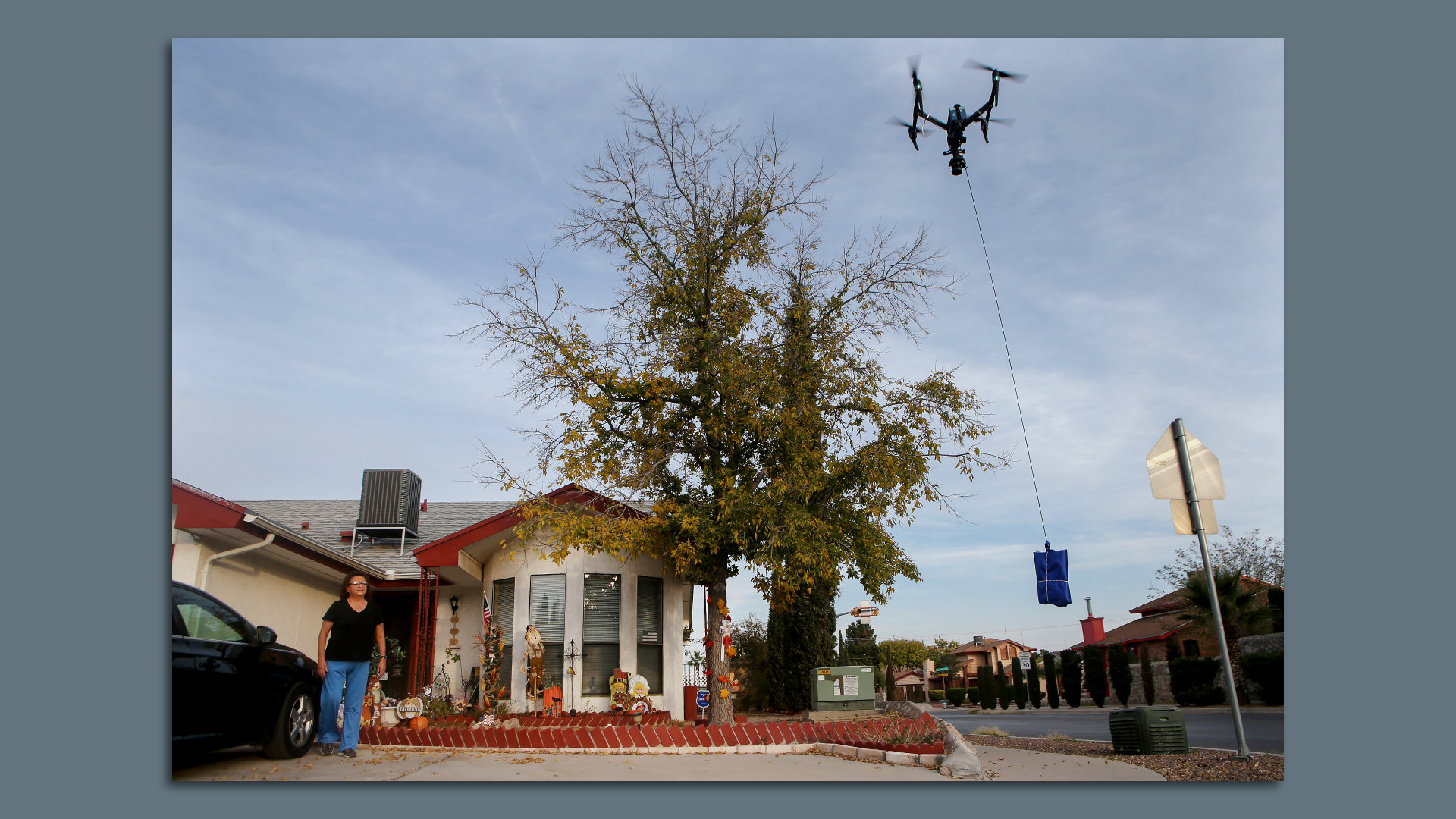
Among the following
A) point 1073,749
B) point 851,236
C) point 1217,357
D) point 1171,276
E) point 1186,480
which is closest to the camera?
point 1186,480

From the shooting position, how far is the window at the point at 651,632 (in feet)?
33.0

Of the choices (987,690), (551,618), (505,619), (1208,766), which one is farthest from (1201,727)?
(987,690)

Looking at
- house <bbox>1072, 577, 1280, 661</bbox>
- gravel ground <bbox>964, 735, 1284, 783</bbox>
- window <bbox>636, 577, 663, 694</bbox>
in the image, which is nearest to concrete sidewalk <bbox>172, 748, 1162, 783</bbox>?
gravel ground <bbox>964, 735, 1284, 783</bbox>

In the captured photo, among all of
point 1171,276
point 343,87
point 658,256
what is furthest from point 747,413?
point 343,87

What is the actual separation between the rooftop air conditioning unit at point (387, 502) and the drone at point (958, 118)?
7897mm

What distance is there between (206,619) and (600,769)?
288 centimetres

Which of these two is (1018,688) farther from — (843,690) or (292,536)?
(292,536)

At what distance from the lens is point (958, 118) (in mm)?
6543

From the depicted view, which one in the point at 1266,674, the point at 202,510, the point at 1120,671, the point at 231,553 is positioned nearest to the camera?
the point at 202,510

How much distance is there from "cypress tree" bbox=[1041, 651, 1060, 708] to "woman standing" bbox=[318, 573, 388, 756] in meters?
23.5

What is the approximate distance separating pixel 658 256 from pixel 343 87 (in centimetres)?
408

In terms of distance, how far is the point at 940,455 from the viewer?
9648mm

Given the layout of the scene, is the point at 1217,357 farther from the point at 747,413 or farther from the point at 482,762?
the point at 482,762

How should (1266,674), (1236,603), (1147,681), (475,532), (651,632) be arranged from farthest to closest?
(1147,681) < (1236,603) < (1266,674) < (651,632) < (475,532)
